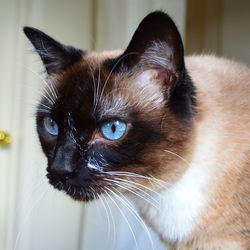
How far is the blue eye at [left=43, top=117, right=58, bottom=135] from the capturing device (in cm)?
98

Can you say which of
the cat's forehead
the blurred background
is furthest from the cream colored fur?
the blurred background

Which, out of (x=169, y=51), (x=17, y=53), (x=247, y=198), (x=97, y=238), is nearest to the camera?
(x=169, y=51)

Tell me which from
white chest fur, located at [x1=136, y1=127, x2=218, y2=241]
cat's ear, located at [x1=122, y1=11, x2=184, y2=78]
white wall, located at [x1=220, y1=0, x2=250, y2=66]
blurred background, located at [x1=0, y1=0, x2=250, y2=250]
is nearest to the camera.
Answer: cat's ear, located at [x1=122, y1=11, x2=184, y2=78]

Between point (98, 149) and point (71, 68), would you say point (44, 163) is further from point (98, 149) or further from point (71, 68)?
point (98, 149)

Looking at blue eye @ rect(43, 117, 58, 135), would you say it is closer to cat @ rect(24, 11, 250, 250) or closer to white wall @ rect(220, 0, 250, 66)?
cat @ rect(24, 11, 250, 250)

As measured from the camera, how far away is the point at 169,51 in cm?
86

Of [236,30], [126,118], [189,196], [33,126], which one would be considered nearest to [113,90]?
[126,118]

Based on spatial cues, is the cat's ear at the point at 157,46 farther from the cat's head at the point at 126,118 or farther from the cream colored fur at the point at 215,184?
the cream colored fur at the point at 215,184

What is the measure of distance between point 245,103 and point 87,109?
451 mm

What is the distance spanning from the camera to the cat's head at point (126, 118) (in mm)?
862

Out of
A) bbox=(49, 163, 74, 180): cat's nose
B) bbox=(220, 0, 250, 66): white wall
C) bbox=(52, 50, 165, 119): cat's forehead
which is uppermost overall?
bbox=(220, 0, 250, 66): white wall

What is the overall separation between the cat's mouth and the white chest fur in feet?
0.64

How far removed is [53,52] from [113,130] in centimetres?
32

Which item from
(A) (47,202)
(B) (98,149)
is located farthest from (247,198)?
(A) (47,202)
